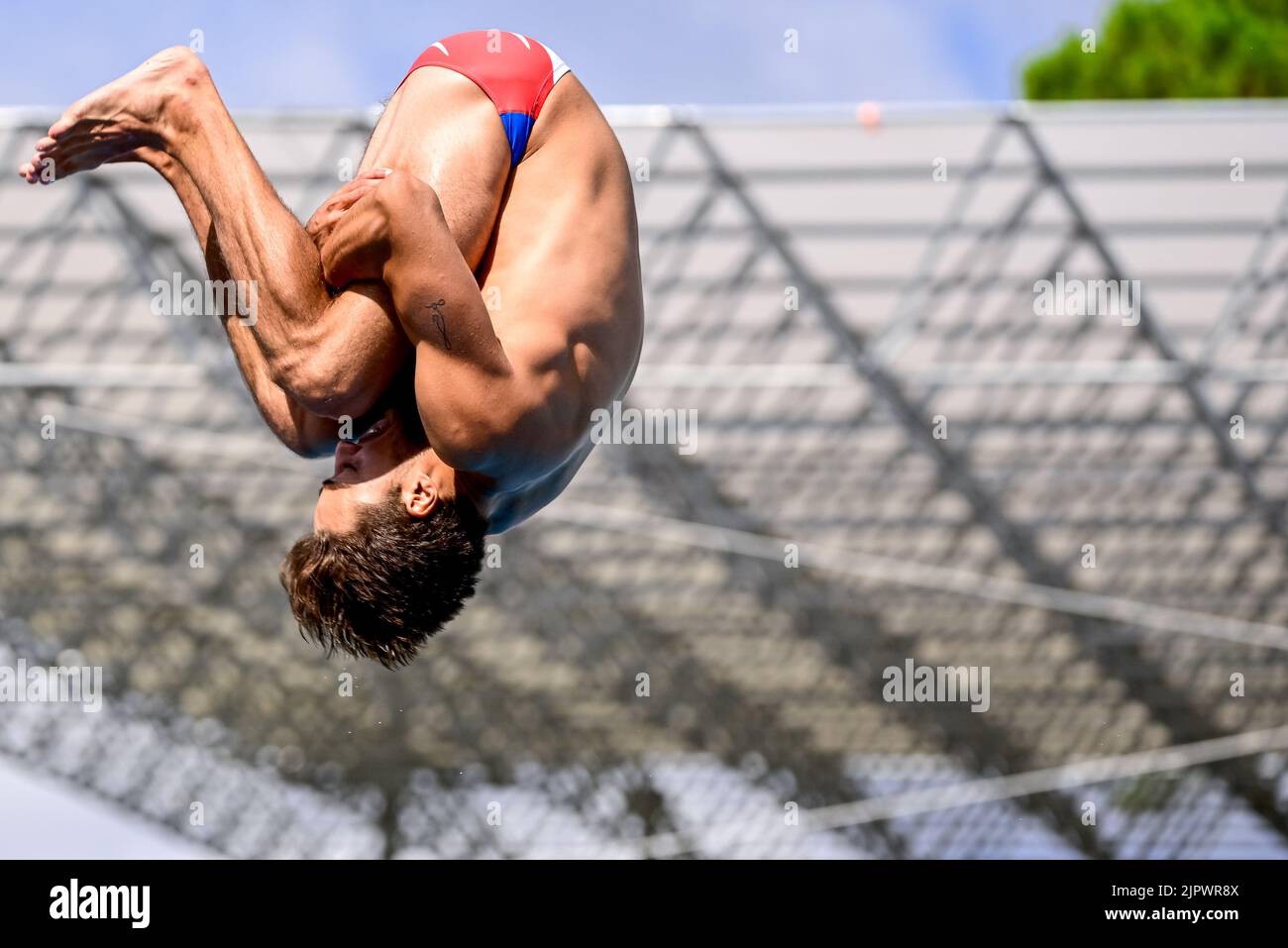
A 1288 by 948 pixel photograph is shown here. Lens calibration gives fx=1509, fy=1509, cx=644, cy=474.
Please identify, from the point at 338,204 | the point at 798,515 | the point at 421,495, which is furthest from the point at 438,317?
the point at 798,515

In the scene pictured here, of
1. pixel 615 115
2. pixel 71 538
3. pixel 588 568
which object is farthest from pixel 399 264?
pixel 71 538

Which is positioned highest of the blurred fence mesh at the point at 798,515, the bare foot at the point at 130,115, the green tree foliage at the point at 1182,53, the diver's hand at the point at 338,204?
the green tree foliage at the point at 1182,53

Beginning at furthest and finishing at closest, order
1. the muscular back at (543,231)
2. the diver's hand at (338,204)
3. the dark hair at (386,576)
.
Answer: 1. the dark hair at (386,576)
2. the muscular back at (543,231)
3. the diver's hand at (338,204)

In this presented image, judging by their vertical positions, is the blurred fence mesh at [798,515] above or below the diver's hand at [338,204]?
below

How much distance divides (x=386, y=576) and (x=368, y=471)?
0.34m

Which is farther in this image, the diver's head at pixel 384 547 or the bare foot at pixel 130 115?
the diver's head at pixel 384 547

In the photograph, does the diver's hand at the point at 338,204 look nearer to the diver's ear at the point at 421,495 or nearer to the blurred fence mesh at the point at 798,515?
the diver's ear at the point at 421,495

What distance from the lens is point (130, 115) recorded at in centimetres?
450

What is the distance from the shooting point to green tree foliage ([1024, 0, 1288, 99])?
2980 centimetres

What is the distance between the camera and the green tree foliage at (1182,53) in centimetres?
2980

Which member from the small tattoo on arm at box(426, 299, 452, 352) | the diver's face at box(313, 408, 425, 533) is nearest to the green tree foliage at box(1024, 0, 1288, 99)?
the diver's face at box(313, 408, 425, 533)

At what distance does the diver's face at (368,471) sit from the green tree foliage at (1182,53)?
27.8 metres

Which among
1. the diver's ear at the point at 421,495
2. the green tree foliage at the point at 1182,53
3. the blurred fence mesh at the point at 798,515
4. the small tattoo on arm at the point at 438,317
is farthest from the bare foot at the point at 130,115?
the green tree foliage at the point at 1182,53
